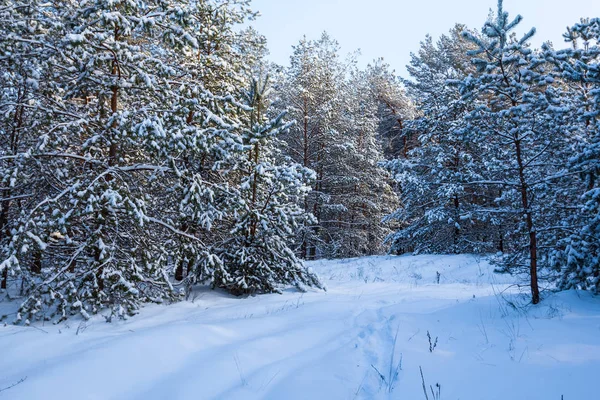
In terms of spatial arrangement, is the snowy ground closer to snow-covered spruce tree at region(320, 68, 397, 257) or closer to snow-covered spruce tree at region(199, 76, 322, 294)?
snow-covered spruce tree at region(199, 76, 322, 294)

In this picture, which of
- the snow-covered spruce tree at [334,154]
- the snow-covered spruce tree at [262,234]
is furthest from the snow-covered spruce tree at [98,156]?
the snow-covered spruce tree at [334,154]

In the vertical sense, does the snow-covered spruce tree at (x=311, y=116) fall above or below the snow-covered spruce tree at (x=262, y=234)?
above

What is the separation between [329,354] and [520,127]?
4241 millimetres

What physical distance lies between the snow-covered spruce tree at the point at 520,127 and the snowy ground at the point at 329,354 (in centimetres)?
105

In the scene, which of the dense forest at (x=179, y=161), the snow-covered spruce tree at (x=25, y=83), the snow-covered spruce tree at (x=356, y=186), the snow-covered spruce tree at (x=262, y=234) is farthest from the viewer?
the snow-covered spruce tree at (x=356, y=186)

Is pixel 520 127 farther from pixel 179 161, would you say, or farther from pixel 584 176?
pixel 179 161

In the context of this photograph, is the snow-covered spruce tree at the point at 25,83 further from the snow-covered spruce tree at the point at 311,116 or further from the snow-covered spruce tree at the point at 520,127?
the snow-covered spruce tree at the point at 311,116

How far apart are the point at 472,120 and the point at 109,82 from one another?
616 cm

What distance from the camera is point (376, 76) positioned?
22.8 meters

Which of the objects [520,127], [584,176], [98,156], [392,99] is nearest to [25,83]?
[98,156]

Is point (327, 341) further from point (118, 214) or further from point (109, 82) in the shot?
point (109, 82)

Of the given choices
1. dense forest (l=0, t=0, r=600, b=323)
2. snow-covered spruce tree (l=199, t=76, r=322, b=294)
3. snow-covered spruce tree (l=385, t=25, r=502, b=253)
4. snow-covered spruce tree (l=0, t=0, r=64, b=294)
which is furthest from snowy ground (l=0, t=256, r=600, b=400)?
snow-covered spruce tree (l=385, t=25, r=502, b=253)

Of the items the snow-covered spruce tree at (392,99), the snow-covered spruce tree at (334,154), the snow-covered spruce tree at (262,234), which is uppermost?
the snow-covered spruce tree at (392,99)

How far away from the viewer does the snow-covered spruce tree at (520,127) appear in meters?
5.01
